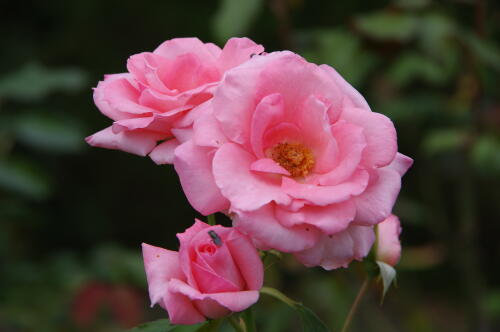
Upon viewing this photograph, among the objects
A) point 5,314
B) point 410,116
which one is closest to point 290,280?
point 410,116

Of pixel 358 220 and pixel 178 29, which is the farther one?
pixel 178 29

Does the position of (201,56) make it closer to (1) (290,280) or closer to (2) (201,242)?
(2) (201,242)

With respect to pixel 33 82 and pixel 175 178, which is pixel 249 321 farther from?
pixel 175 178

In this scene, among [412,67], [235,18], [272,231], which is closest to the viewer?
[272,231]

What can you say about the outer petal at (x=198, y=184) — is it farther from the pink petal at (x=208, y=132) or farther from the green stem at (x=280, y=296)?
the green stem at (x=280, y=296)

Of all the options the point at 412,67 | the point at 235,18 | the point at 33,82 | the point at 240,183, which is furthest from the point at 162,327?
the point at 412,67

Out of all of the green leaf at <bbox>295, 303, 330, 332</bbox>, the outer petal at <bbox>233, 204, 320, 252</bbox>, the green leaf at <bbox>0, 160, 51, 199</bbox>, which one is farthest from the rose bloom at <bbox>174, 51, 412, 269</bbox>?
the green leaf at <bbox>0, 160, 51, 199</bbox>

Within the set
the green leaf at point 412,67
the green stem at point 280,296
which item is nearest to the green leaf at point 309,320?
the green stem at point 280,296
